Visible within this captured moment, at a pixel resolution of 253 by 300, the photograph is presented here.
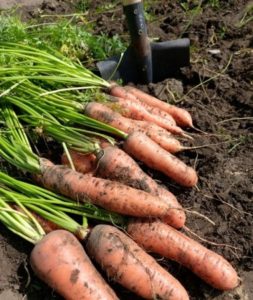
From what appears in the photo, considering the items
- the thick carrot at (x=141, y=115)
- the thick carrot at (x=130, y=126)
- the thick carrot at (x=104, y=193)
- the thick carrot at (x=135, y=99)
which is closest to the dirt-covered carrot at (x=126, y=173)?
the thick carrot at (x=104, y=193)

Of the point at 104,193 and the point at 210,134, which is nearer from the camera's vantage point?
A: the point at 104,193

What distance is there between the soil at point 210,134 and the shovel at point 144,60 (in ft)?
0.40

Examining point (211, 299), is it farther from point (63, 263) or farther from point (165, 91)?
point (165, 91)

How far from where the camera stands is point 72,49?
445cm

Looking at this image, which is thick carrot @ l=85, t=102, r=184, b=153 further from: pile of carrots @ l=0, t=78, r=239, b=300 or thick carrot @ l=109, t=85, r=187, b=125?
thick carrot @ l=109, t=85, r=187, b=125

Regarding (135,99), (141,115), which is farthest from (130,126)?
(135,99)

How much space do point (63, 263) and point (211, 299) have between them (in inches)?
35.1

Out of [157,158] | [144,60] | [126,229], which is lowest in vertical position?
[126,229]

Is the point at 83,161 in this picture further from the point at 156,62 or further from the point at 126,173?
the point at 156,62

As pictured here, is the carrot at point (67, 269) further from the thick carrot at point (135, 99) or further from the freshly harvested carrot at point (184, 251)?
the thick carrot at point (135, 99)

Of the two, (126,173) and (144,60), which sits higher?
(144,60)

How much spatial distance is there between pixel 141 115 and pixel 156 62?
2.74ft

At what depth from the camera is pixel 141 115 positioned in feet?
12.4

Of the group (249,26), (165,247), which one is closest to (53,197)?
(165,247)
